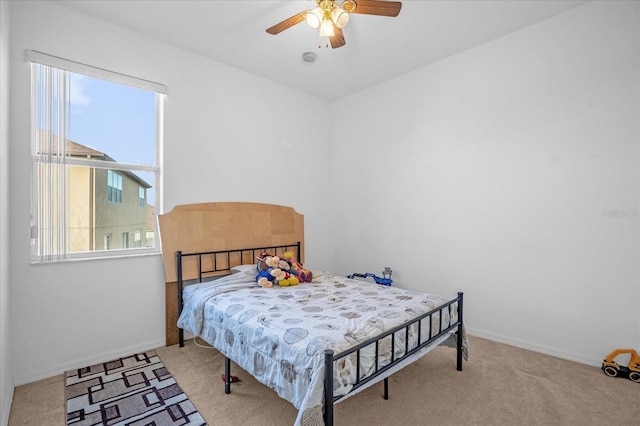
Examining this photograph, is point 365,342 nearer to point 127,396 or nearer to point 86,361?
point 127,396

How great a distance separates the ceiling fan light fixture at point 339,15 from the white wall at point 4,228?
2038 millimetres

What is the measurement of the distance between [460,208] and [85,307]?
3.62 metres

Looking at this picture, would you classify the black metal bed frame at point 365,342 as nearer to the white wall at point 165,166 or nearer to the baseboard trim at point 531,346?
the white wall at point 165,166

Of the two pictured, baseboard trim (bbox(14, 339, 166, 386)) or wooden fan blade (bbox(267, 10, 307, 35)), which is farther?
baseboard trim (bbox(14, 339, 166, 386))

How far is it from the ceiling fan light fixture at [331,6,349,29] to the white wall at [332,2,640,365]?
1.85 metres

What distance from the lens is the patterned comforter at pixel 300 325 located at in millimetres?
1668

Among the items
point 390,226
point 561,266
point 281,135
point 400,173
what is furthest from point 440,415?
point 281,135

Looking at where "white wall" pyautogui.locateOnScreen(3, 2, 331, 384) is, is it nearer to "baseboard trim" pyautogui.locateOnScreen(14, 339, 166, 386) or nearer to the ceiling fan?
"baseboard trim" pyautogui.locateOnScreen(14, 339, 166, 386)

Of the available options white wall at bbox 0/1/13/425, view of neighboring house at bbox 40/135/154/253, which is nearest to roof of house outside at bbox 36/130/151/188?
view of neighboring house at bbox 40/135/154/253

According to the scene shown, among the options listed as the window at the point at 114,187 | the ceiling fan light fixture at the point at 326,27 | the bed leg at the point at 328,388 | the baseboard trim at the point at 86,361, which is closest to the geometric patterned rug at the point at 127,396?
the baseboard trim at the point at 86,361

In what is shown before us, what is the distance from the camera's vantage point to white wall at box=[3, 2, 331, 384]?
7.88 ft

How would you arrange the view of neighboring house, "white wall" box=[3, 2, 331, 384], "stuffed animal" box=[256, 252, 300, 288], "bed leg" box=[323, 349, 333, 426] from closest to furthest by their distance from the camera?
1. "bed leg" box=[323, 349, 333, 426]
2. "white wall" box=[3, 2, 331, 384]
3. the view of neighboring house
4. "stuffed animal" box=[256, 252, 300, 288]

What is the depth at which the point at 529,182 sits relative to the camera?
9.73 feet

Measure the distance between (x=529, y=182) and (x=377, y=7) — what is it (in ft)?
6.84
